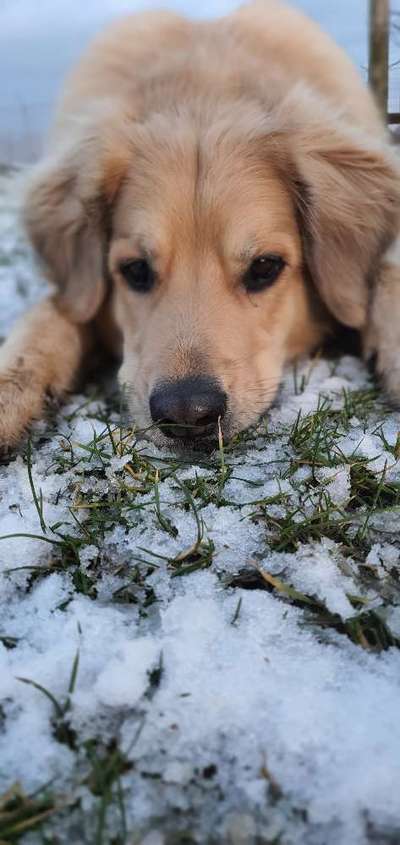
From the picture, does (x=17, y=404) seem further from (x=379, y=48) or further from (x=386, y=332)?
(x=379, y=48)

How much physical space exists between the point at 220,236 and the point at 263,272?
0.81 ft

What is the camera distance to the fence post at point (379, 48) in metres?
3.85

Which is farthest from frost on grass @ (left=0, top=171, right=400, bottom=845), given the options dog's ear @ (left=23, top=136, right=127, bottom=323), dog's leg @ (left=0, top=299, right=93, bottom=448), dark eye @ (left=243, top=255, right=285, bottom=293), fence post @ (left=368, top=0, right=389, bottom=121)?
fence post @ (left=368, top=0, right=389, bottom=121)

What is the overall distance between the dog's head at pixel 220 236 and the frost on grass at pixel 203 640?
356mm

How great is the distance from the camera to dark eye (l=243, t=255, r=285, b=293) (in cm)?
271

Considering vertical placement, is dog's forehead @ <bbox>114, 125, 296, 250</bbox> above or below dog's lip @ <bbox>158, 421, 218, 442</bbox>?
above

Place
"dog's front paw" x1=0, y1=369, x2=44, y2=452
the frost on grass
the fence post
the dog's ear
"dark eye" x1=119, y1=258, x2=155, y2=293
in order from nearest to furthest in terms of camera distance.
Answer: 1. the frost on grass
2. "dog's front paw" x1=0, y1=369, x2=44, y2=452
3. "dark eye" x1=119, y1=258, x2=155, y2=293
4. the dog's ear
5. the fence post

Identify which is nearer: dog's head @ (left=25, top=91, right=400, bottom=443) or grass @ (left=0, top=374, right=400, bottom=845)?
grass @ (left=0, top=374, right=400, bottom=845)

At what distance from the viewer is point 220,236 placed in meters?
2.62

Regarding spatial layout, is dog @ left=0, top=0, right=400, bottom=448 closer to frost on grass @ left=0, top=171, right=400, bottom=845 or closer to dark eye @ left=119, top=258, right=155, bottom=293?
dark eye @ left=119, top=258, right=155, bottom=293

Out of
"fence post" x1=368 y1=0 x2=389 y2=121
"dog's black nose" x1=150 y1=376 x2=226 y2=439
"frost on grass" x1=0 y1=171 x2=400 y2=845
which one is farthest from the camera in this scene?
"fence post" x1=368 y1=0 x2=389 y2=121

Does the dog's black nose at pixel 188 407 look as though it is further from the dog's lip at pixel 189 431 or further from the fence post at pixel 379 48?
the fence post at pixel 379 48

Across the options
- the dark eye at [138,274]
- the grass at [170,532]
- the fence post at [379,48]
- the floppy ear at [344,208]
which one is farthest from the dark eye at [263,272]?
the fence post at [379,48]

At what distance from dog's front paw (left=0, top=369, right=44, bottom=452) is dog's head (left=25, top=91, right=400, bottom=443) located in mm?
359
